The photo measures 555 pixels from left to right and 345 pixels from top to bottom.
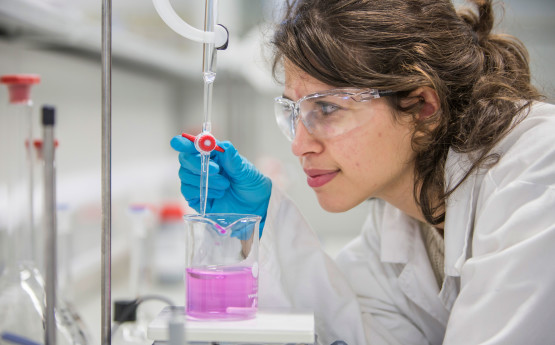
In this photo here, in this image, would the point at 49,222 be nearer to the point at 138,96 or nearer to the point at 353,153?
the point at 353,153

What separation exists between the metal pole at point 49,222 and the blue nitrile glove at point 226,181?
0.40m

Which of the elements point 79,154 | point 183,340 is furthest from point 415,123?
point 79,154

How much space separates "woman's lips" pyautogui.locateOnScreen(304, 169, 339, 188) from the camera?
125 centimetres

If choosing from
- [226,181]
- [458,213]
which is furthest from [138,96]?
[458,213]

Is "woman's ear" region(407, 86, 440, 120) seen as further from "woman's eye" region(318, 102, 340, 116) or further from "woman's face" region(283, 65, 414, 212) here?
"woman's eye" region(318, 102, 340, 116)

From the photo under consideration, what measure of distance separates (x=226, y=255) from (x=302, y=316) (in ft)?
0.56

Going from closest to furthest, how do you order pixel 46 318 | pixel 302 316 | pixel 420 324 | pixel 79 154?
pixel 46 318, pixel 302 316, pixel 420 324, pixel 79 154

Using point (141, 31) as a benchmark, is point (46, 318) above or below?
below

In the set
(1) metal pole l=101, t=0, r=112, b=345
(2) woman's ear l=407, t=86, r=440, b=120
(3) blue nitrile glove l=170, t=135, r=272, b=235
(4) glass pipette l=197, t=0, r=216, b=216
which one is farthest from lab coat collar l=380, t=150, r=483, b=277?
(1) metal pole l=101, t=0, r=112, b=345

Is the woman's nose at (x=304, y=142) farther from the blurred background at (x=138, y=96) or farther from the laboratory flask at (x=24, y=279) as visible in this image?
the laboratory flask at (x=24, y=279)

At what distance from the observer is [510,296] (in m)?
0.92

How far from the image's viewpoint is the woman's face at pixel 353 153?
119cm

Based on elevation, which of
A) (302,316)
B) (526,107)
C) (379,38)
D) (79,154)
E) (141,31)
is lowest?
(302,316)

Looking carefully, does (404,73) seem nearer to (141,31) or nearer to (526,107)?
(526,107)
